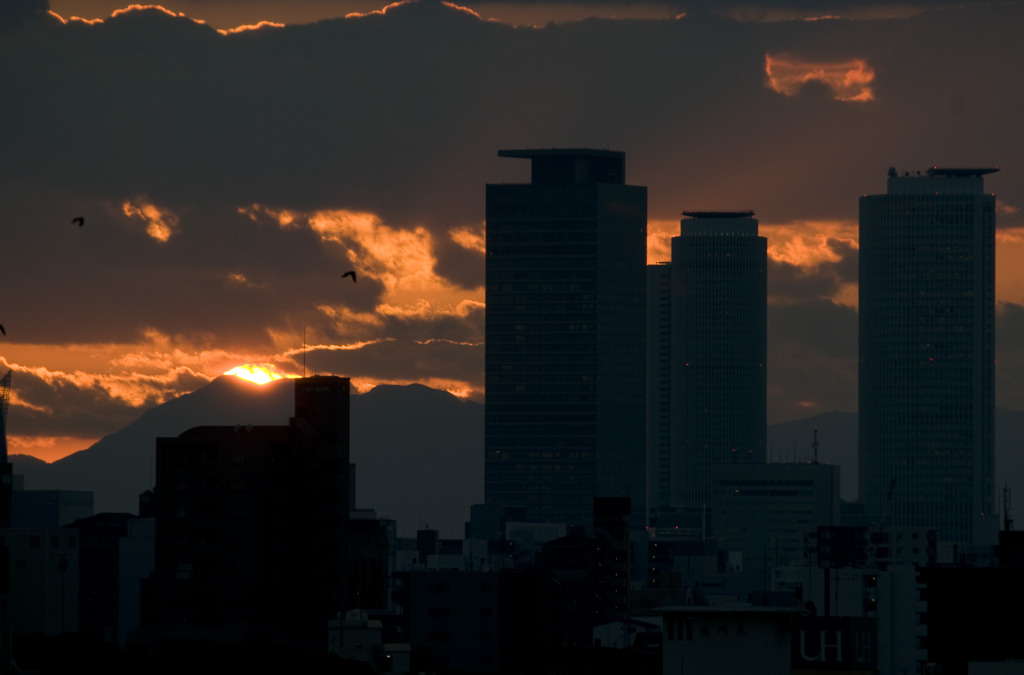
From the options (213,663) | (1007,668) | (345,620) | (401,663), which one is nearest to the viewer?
(1007,668)

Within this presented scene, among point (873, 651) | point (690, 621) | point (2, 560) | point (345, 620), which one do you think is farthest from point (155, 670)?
point (873, 651)

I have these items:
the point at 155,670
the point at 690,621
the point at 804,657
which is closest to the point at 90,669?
the point at 155,670

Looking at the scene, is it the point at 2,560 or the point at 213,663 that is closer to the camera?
the point at 2,560

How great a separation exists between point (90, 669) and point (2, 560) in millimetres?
11720

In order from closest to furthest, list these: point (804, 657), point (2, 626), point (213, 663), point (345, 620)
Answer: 1. point (2, 626)
2. point (213, 663)
3. point (804, 657)
4. point (345, 620)

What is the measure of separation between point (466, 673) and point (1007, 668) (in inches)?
2576

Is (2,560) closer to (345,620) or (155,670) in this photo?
(155,670)

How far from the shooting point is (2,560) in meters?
120

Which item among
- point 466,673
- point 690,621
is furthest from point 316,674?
point 466,673

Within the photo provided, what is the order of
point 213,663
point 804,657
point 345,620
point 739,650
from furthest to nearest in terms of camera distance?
point 345,620
point 804,657
point 213,663
point 739,650

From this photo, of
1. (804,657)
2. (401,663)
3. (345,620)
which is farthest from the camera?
(345,620)

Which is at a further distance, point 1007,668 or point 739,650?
point 1007,668

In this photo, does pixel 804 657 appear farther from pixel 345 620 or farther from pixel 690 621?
pixel 690 621

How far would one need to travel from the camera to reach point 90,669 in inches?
5074
